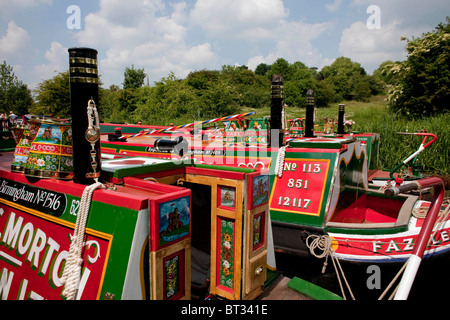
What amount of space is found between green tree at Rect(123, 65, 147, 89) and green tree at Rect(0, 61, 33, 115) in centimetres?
1181

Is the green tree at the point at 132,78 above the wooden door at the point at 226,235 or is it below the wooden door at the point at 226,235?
above

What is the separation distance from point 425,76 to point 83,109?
19935mm

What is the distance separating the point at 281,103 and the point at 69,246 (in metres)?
4.85

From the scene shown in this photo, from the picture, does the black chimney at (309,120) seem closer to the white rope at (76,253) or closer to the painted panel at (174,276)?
the painted panel at (174,276)

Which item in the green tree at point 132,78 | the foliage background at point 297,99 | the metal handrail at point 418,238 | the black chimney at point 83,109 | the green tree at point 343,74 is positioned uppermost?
the green tree at point 343,74

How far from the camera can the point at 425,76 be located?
17.8 m

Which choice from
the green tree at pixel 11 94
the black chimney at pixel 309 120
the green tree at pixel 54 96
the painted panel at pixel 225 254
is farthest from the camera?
the green tree at pixel 11 94

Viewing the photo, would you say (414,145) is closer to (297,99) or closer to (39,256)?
(39,256)

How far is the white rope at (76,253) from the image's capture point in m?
2.51

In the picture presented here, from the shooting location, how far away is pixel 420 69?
18391 mm

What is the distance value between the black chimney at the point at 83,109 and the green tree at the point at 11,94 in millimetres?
39463

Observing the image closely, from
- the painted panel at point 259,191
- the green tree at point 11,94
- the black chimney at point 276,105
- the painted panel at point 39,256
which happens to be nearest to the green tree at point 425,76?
the black chimney at point 276,105

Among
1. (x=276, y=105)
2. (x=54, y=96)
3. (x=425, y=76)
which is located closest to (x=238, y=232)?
(x=276, y=105)
